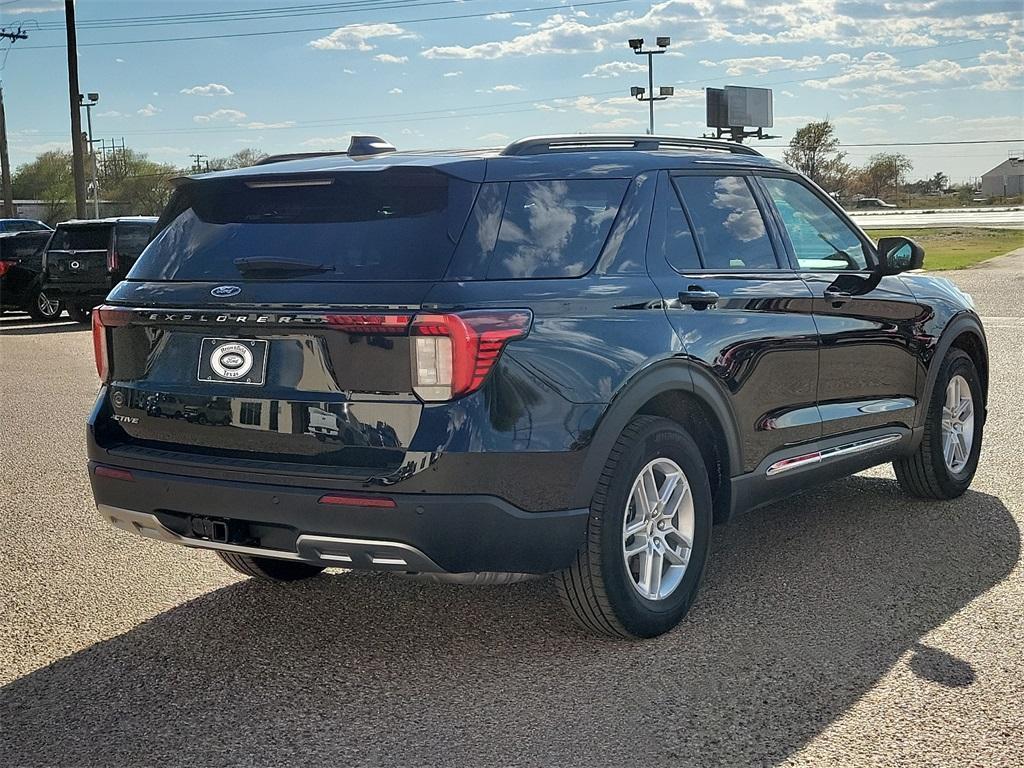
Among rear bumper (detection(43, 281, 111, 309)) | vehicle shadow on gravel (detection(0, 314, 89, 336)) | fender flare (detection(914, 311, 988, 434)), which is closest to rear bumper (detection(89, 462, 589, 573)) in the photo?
fender flare (detection(914, 311, 988, 434))

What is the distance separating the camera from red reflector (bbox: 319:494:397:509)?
402 centimetres

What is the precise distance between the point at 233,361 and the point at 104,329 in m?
0.73

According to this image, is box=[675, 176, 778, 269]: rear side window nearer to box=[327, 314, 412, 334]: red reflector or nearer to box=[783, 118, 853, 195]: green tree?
box=[327, 314, 412, 334]: red reflector

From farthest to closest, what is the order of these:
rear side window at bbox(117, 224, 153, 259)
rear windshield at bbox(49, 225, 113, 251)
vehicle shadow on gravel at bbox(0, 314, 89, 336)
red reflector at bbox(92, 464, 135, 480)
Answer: rear windshield at bbox(49, 225, 113, 251), vehicle shadow on gravel at bbox(0, 314, 89, 336), rear side window at bbox(117, 224, 153, 259), red reflector at bbox(92, 464, 135, 480)

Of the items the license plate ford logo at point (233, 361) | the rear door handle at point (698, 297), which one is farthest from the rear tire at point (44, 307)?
the rear door handle at point (698, 297)

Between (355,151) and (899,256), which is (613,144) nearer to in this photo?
(355,151)

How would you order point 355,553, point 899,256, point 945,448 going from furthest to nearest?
point 945,448 < point 899,256 < point 355,553

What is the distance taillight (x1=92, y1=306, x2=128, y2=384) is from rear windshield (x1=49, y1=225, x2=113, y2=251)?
16.6 m

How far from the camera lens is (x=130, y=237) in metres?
19.9

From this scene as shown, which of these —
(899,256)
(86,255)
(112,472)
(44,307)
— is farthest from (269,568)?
(44,307)

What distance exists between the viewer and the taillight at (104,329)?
461cm

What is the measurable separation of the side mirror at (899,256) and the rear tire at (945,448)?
777 millimetres

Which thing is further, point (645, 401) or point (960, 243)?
point (960, 243)

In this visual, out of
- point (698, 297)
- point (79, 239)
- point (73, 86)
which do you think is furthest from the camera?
point (73, 86)
